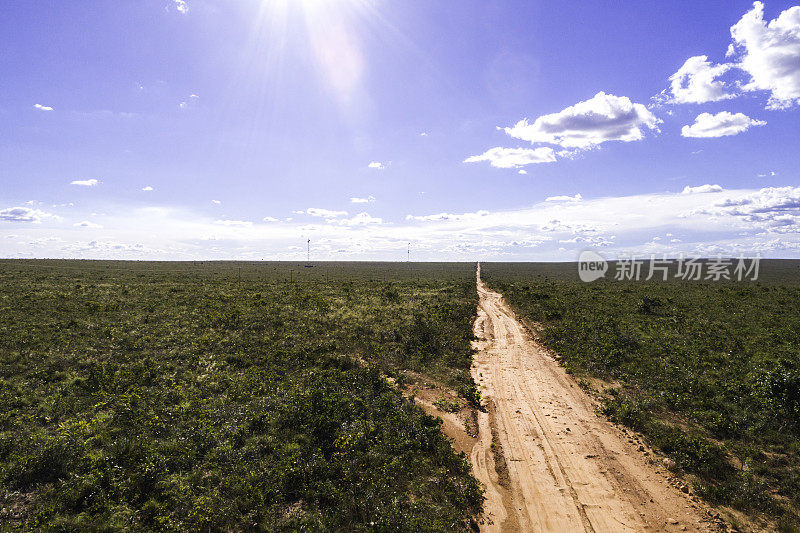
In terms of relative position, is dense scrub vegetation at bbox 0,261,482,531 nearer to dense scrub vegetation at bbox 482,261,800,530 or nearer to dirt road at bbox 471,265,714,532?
dirt road at bbox 471,265,714,532

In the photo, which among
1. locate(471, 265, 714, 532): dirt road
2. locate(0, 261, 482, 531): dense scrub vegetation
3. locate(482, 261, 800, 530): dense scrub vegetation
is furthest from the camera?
locate(482, 261, 800, 530): dense scrub vegetation

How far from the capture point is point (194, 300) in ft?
107

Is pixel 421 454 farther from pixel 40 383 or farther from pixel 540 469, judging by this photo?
pixel 40 383

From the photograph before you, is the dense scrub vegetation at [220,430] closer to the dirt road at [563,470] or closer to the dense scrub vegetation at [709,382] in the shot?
the dirt road at [563,470]

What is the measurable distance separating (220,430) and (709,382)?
2011cm

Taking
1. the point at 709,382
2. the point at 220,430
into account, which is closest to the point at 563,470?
the point at 709,382

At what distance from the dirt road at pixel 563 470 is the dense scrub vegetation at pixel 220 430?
3.95 ft

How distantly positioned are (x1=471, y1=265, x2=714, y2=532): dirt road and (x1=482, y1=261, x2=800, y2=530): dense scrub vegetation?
1.05 metres

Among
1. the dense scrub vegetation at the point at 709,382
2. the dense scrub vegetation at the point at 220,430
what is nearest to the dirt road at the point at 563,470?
the dense scrub vegetation at the point at 709,382

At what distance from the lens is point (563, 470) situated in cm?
1060

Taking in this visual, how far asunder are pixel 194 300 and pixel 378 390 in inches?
984

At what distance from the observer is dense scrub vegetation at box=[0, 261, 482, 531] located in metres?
8.38

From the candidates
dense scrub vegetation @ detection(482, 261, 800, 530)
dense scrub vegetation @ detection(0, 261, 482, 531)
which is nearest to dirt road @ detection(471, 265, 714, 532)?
dense scrub vegetation @ detection(482, 261, 800, 530)

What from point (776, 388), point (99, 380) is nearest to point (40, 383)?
point (99, 380)
